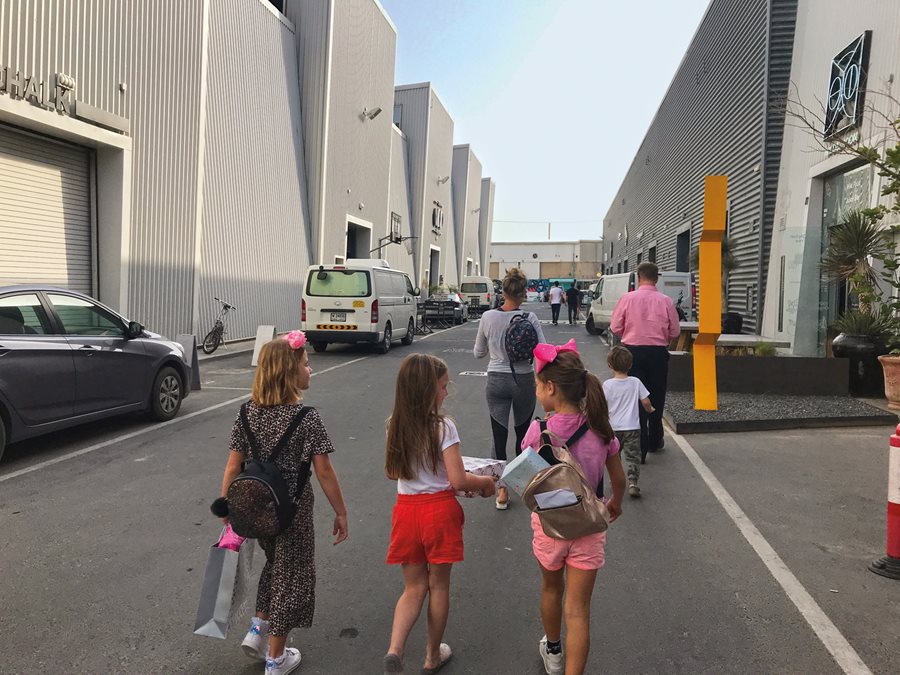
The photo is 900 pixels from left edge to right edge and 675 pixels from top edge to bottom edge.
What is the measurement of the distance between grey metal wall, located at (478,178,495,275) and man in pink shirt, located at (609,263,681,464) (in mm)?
66755

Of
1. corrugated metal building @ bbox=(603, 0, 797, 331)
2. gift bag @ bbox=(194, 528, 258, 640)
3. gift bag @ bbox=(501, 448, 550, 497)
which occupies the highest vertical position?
corrugated metal building @ bbox=(603, 0, 797, 331)

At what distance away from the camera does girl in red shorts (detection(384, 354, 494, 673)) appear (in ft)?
9.07

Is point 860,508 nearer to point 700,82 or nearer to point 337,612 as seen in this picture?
point 337,612

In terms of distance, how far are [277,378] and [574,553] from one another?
1434 mm

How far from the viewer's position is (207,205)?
55.2ft

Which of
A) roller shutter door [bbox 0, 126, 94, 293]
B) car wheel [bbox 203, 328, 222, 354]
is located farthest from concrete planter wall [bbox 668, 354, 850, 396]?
roller shutter door [bbox 0, 126, 94, 293]

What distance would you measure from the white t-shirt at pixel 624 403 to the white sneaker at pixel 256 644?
3214 millimetres

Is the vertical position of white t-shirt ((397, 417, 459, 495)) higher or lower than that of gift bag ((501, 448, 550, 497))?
lower

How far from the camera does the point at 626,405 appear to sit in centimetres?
534

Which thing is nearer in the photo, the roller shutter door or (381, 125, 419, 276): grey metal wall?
the roller shutter door

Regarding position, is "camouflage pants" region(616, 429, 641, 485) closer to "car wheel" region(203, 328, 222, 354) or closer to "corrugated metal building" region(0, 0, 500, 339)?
"corrugated metal building" region(0, 0, 500, 339)

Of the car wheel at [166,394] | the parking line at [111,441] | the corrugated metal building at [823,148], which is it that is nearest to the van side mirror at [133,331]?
the car wheel at [166,394]

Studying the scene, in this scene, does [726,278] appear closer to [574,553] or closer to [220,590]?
[574,553]

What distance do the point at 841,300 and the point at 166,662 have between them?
12.9 m
